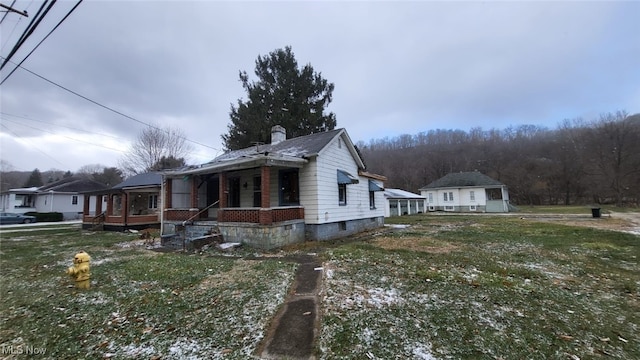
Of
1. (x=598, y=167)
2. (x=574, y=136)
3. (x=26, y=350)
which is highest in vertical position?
(x=574, y=136)

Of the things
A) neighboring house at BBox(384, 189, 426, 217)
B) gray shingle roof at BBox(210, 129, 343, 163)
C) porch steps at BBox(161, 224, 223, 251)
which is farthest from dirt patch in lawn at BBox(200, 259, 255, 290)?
neighboring house at BBox(384, 189, 426, 217)

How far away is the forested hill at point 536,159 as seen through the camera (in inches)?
1481

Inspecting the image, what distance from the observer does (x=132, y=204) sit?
74.0 feet

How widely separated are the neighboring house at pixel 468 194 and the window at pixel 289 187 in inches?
1173

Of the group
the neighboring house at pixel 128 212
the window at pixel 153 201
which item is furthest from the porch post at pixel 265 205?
the window at pixel 153 201

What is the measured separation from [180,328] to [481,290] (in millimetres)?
5200

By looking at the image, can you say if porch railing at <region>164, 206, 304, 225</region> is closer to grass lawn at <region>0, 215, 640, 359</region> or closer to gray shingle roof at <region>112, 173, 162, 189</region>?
grass lawn at <region>0, 215, 640, 359</region>

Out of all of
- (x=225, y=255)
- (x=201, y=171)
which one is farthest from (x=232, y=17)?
(x=225, y=255)

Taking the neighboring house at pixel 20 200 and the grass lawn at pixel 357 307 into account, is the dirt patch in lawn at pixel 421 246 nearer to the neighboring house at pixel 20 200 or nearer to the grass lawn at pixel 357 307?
the grass lawn at pixel 357 307

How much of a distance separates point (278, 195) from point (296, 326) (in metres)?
8.72

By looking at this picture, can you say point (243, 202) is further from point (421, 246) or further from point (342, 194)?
point (421, 246)

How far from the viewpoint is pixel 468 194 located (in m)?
35.0

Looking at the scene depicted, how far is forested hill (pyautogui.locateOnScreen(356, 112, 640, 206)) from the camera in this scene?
37.6 m

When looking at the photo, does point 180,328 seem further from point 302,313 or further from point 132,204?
point 132,204
